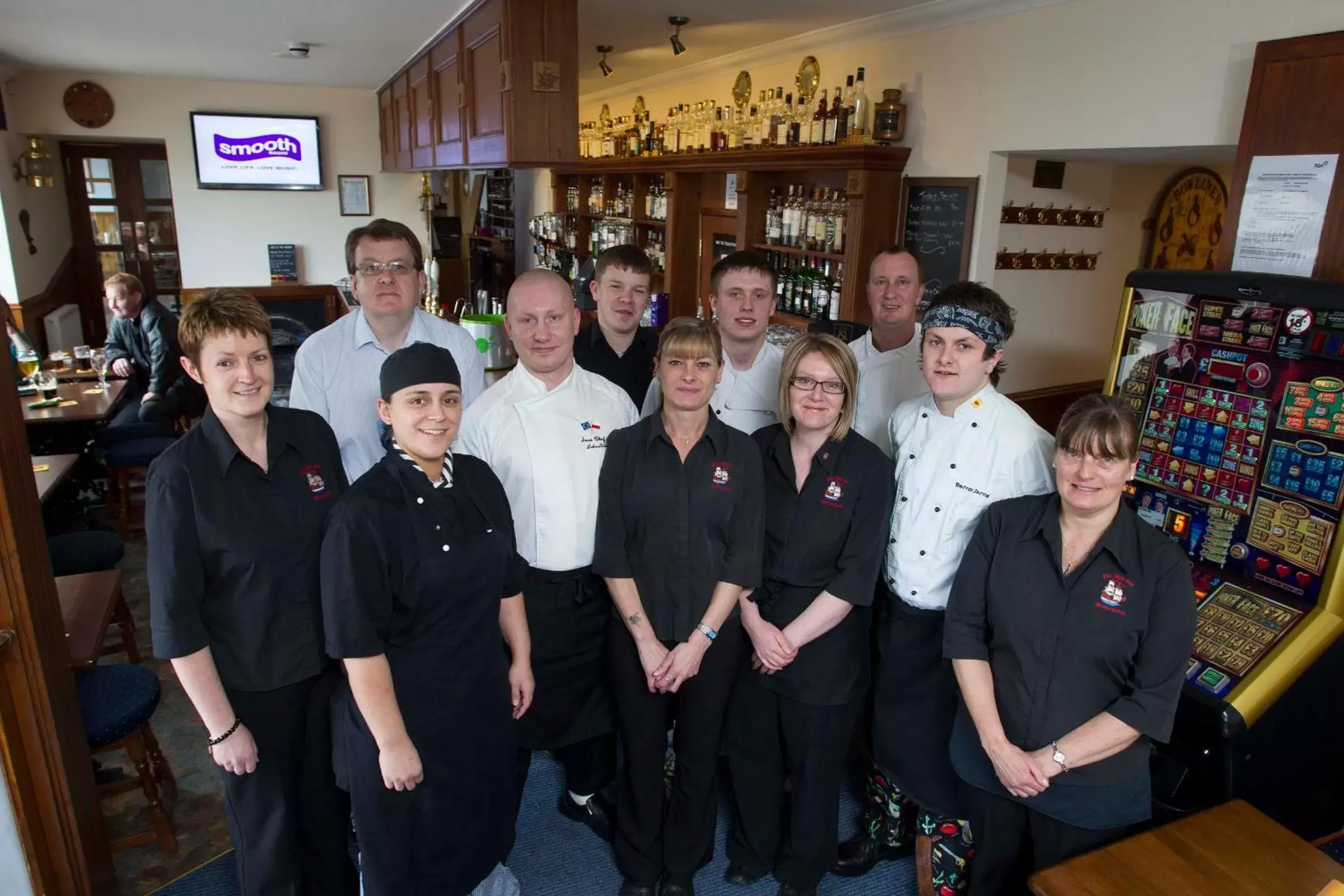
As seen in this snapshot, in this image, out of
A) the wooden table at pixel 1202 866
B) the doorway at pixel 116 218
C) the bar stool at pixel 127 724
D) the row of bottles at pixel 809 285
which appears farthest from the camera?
the doorway at pixel 116 218

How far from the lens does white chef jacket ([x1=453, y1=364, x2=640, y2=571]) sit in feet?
6.26

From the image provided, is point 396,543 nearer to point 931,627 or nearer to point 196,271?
point 931,627

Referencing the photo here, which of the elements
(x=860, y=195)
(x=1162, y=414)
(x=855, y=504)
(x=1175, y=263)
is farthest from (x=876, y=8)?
(x=855, y=504)

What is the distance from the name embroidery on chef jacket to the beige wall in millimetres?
6468

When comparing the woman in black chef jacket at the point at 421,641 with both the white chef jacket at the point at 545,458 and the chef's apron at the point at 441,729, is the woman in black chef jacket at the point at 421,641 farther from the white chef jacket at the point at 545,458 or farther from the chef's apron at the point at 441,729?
the white chef jacket at the point at 545,458

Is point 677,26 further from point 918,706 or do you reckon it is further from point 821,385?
point 918,706

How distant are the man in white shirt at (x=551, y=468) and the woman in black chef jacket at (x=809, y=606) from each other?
40 centimetres

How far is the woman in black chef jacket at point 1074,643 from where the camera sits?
4.96 feet

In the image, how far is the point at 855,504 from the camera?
1.85 m

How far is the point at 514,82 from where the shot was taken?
9.84 feet

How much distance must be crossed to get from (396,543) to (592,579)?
0.64 meters

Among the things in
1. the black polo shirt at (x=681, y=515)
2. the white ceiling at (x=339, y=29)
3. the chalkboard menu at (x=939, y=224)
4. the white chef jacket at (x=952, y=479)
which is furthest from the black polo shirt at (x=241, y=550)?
the chalkboard menu at (x=939, y=224)

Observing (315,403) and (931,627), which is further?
(315,403)

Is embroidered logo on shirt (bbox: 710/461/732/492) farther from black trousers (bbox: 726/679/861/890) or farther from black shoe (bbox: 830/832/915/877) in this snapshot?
black shoe (bbox: 830/832/915/877)
